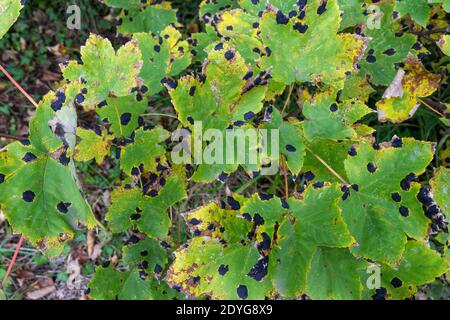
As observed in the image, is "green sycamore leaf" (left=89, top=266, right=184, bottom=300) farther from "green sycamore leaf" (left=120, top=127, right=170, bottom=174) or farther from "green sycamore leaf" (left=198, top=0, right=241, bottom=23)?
"green sycamore leaf" (left=198, top=0, right=241, bottom=23)

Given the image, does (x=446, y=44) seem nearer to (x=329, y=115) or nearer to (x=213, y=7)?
(x=329, y=115)

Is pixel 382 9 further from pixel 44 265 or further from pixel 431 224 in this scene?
pixel 44 265

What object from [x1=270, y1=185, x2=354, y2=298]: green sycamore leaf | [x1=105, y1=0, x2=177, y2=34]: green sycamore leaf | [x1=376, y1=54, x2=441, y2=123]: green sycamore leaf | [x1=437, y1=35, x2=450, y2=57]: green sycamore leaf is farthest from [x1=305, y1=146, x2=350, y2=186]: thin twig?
[x1=105, y1=0, x2=177, y2=34]: green sycamore leaf

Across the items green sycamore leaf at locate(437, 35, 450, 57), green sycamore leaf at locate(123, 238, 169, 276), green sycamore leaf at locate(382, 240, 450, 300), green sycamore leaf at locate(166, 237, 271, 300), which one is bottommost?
green sycamore leaf at locate(382, 240, 450, 300)

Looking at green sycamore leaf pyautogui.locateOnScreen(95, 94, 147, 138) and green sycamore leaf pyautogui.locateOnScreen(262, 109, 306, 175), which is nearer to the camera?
green sycamore leaf pyautogui.locateOnScreen(262, 109, 306, 175)
